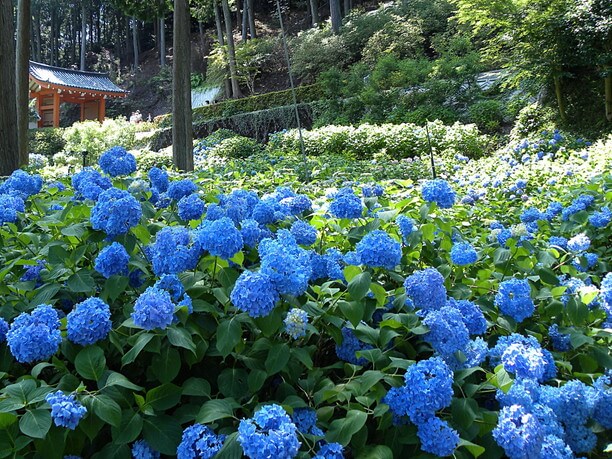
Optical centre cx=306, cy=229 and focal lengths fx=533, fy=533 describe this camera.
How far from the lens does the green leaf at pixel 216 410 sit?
1071 mm

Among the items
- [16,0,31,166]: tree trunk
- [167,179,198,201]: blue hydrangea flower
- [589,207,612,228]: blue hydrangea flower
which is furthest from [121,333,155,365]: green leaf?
[16,0,31,166]: tree trunk

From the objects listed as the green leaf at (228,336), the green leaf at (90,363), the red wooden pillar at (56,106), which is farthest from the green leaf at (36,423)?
the red wooden pillar at (56,106)

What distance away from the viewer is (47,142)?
21531mm

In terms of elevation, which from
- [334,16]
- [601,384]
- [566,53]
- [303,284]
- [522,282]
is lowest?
[601,384]

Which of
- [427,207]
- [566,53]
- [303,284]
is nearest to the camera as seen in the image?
[303,284]

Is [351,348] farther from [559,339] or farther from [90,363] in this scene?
[559,339]

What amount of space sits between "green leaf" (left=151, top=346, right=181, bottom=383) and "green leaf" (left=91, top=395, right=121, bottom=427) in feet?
0.38

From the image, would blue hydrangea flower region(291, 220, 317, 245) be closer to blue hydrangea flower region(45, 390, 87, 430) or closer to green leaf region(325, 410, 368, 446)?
green leaf region(325, 410, 368, 446)

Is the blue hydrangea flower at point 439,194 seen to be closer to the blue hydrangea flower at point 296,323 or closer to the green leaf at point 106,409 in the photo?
the blue hydrangea flower at point 296,323

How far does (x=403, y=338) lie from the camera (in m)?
1.41

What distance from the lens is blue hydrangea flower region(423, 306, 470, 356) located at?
1.29m

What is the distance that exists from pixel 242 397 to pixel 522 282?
0.91m

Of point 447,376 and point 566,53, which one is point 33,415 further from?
point 566,53

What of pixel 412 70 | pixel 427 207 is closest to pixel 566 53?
pixel 412 70
